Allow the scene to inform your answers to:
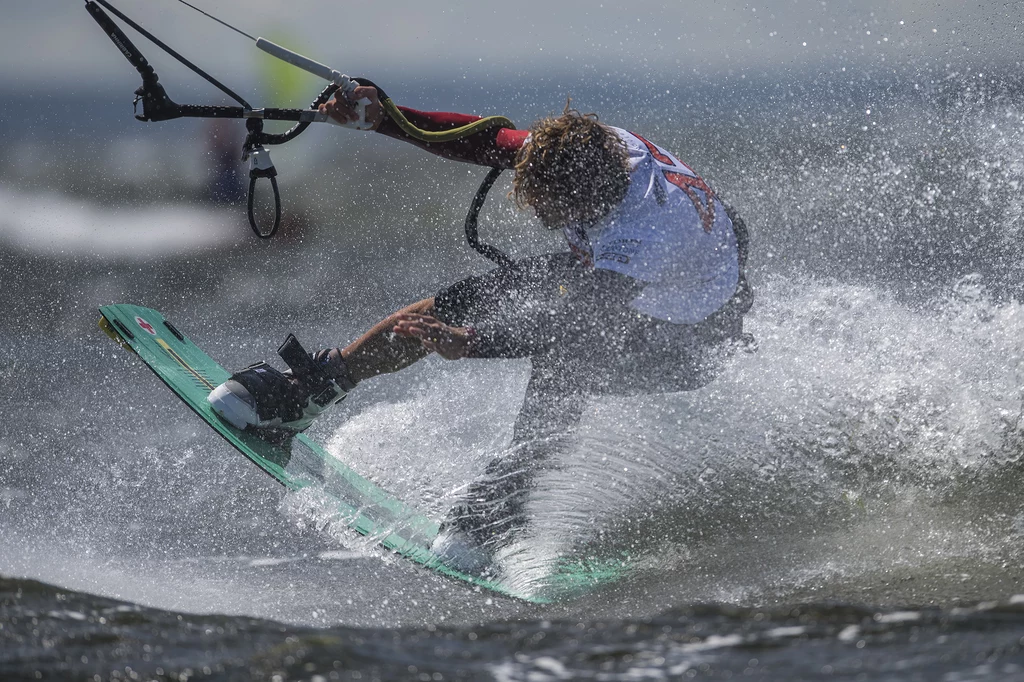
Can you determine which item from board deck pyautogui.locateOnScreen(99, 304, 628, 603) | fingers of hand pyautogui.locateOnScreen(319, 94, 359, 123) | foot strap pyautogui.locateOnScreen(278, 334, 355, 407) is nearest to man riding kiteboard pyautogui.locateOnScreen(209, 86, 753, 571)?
fingers of hand pyautogui.locateOnScreen(319, 94, 359, 123)

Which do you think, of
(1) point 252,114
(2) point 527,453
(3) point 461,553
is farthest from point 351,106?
(3) point 461,553

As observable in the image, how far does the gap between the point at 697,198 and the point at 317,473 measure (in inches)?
77.5

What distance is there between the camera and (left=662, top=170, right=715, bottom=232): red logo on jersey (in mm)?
3664

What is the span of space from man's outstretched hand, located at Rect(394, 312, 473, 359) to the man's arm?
0.81 m

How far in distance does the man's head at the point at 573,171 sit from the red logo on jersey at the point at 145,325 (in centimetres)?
220

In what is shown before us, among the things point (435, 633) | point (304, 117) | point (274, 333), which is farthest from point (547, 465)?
point (274, 333)

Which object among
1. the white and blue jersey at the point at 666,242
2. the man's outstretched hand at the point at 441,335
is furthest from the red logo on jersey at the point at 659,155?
the man's outstretched hand at the point at 441,335

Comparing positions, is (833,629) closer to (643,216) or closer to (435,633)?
(435,633)

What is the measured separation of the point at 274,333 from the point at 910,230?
422cm

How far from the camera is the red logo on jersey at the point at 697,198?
3.66 m

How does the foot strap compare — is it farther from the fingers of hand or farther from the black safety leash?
the fingers of hand

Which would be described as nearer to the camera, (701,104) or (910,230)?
(910,230)

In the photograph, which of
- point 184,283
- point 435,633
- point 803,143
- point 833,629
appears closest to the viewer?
point 833,629

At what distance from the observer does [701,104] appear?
8.43 meters
